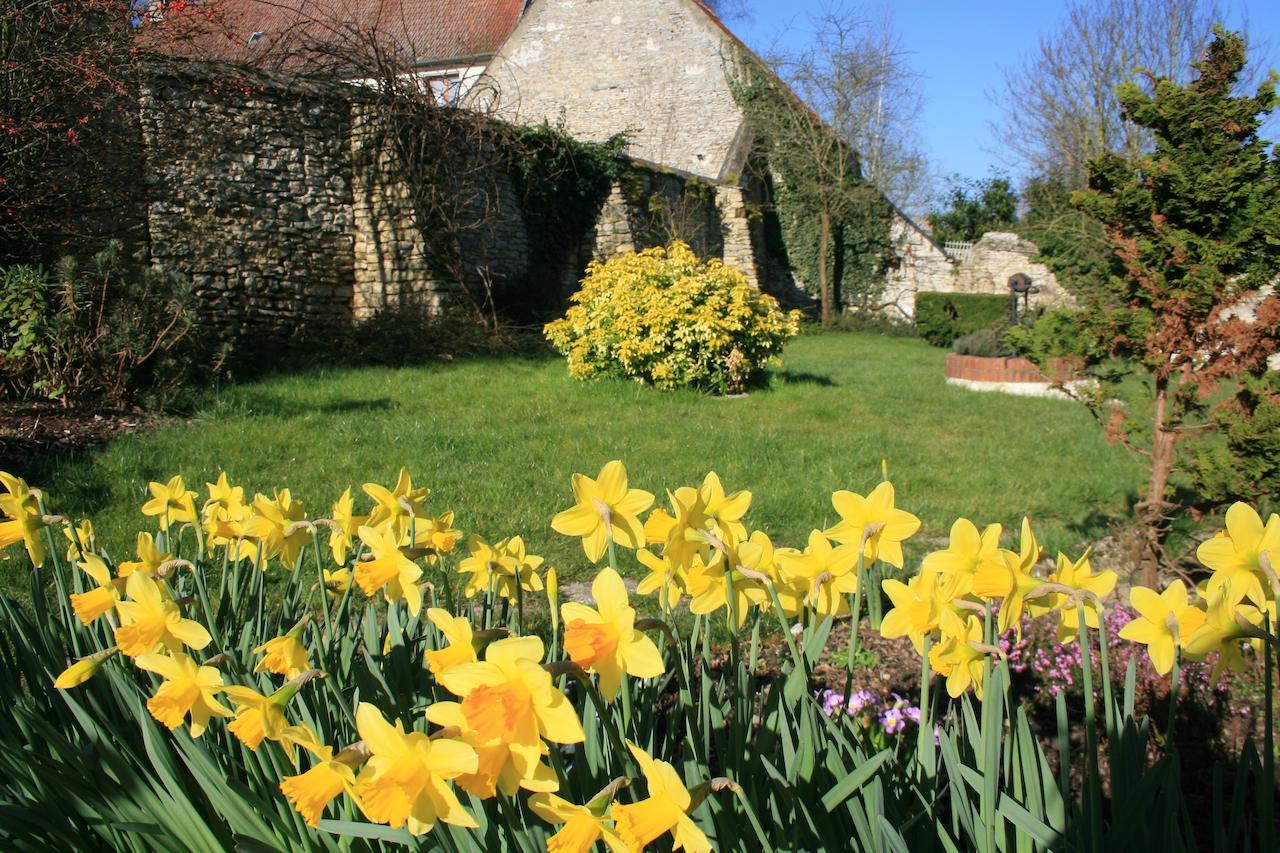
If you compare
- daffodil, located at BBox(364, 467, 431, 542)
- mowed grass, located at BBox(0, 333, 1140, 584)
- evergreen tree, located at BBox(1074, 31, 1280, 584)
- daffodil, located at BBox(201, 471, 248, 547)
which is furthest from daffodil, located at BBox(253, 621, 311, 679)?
evergreen tree, located at BBox(1074, 31, 1280, 584)

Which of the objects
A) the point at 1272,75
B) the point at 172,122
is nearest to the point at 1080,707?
the point at 1272,75

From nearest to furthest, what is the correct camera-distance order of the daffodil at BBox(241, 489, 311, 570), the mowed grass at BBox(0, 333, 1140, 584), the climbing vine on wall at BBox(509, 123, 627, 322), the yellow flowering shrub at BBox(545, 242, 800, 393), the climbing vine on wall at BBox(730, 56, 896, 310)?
1. the daffodil at BBox(241, 489, 311, 570)
2. the mowed grass at BBox(0, 333, 1140, 584)
3. the yellow flowering shrub at BBox(545, 242, 800, 393)
4. the climbing vine on wall at BBox(509, 123, 627, 322)
5. the climbing vine on wall at BBox(730, 56, 896, 310)

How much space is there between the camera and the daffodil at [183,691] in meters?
1.18

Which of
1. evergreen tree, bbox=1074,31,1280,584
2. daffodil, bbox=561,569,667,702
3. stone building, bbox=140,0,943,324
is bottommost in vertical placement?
daffodil, bbox=561,569,667,702

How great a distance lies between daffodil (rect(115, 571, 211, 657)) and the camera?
1.28m

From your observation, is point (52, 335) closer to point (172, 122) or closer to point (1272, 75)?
point (172, 122)

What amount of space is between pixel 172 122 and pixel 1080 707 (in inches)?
357

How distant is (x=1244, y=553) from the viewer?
3.68 ft

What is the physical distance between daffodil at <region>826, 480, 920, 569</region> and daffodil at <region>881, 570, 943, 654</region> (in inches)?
2.6

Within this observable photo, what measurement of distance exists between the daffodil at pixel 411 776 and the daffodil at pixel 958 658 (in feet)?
2.10

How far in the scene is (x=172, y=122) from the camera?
28.5 feet

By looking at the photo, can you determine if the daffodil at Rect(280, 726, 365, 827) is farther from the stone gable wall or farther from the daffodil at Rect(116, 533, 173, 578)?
the stone gable wall

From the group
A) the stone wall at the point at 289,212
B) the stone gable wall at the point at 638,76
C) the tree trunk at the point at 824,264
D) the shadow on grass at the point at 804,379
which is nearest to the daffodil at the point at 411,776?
the stone wall at the point at 289,212

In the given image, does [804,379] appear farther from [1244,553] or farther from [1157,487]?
[1244,553]
